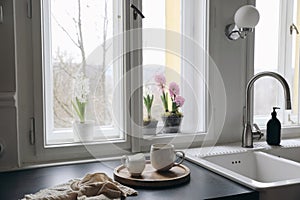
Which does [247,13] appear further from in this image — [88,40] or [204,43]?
[88,40]

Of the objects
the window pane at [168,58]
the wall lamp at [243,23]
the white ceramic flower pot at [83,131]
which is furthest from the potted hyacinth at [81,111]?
the wall lamp at [243,23]

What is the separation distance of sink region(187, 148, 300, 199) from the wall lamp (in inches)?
24.1

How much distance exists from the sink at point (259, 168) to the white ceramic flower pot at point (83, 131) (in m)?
0.47

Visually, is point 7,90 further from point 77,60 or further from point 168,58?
point 168,58

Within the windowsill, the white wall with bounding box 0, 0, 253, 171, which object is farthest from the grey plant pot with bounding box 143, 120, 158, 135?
the white wall with bounding box 0, 0, 253, 171

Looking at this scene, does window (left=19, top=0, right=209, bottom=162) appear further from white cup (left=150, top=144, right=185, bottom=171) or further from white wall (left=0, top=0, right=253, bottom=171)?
white cup (left=150, top=144, right=185, bottom=171)

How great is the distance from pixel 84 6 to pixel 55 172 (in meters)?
0.78

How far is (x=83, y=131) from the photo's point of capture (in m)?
1.76

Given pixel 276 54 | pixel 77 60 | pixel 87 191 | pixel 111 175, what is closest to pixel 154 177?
pixel 111 175

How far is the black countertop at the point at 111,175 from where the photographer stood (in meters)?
1.26

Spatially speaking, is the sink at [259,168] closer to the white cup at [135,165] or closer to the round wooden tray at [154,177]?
the round wooden tray at [154,177]

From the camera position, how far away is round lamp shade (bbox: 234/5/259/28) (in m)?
1.87

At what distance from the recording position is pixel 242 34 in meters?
1.97

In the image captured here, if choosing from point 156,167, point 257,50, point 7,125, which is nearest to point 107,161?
point 156,167
